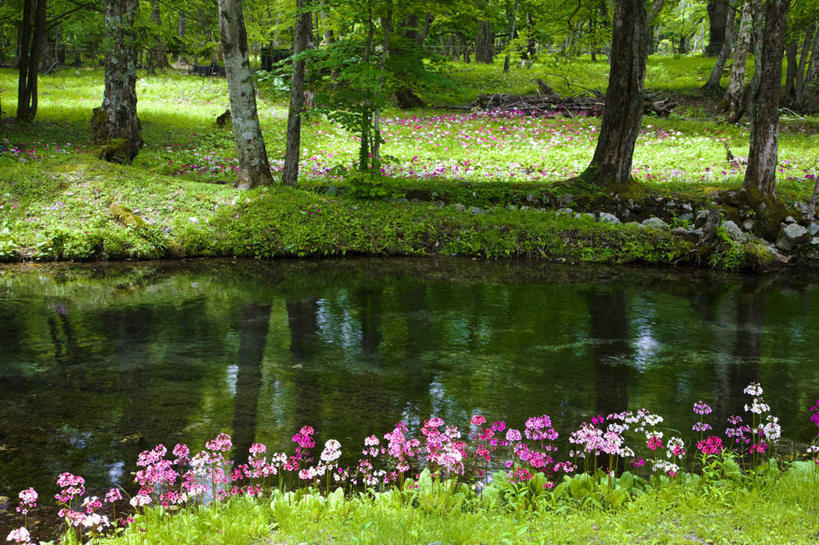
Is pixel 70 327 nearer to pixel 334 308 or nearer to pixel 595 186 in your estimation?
pixel 334 308

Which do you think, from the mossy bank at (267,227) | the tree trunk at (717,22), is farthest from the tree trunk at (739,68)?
the mossy bank at (267,227)

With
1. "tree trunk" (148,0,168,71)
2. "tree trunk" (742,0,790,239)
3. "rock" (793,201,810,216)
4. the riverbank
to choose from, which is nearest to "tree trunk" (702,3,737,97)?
"tree trunk" (742,0,790,239)

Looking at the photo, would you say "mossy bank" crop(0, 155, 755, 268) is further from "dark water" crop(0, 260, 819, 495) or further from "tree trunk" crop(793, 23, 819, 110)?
"tree trunk" crop(793, 23, 819, 110)

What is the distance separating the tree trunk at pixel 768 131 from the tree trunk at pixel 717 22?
2012 centimetres

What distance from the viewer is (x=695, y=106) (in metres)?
25.2

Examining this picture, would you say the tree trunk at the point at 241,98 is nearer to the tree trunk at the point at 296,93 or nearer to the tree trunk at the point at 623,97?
the tree trunk at the point at 296,93

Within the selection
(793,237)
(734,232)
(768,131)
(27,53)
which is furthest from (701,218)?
(27,53)

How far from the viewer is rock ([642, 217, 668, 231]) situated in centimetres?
1366

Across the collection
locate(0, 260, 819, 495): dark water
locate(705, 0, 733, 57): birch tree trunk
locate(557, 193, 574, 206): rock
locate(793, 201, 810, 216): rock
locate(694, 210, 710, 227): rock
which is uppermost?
locate(705, 0, 733, 57): birch tree trunk

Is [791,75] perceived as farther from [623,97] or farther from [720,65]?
[623,97]

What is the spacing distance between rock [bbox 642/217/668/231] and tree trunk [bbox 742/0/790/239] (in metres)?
1.94

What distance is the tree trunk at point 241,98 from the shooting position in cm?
1355

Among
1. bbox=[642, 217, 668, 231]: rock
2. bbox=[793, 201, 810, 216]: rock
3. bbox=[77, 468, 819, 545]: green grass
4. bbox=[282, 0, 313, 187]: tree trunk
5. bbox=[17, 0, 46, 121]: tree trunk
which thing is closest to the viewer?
bbox=[77, 468, 819, 545]: green grass

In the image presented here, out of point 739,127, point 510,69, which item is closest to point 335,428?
point 739,127
